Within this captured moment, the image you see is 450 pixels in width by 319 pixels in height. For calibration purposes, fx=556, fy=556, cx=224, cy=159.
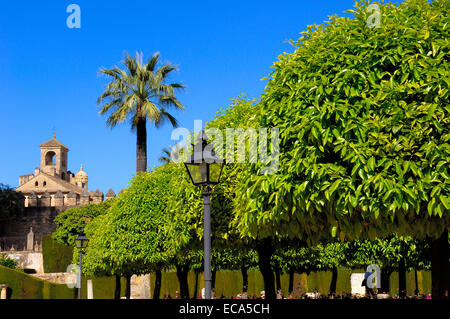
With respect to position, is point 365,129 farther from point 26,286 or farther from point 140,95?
point 26,286

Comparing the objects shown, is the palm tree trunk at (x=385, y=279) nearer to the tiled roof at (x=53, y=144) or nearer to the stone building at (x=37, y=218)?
the stone building at (x=37, y=218)

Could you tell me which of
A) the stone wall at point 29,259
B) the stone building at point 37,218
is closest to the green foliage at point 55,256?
the stone wall at point 29,259

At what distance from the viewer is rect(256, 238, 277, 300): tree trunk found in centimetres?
1598

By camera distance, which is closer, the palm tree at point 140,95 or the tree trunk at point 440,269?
the tree trunk at point 440,269

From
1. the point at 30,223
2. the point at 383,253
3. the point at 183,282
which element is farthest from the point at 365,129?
the point at 30,223

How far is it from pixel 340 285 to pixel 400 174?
37801 mm

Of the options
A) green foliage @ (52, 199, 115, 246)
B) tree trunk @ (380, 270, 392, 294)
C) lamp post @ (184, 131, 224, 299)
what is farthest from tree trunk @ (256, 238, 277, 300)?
green foliage @ (52, 199, 115, 246)

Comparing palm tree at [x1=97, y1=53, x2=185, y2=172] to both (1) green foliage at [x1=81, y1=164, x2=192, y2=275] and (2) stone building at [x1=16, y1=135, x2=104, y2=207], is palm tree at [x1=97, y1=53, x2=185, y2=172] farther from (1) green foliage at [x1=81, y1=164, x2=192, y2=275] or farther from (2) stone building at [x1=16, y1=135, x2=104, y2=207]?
(2) stone building at [x1=16, y1=135, x2=104, y2=207]

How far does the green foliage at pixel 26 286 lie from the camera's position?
40.0m

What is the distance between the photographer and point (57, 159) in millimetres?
135625

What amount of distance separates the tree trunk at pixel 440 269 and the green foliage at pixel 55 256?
5902cm

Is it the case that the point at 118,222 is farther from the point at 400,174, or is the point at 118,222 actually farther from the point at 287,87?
the point at 400,174

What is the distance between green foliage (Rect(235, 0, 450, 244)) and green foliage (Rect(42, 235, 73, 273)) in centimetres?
5935

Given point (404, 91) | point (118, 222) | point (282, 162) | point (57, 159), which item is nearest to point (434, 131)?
point (404, 91)
